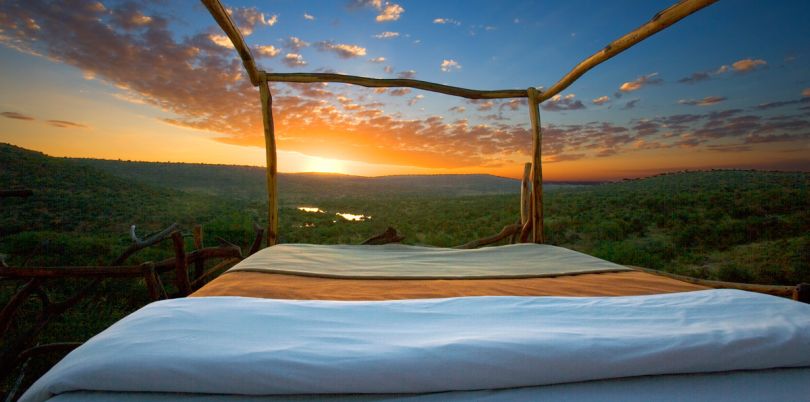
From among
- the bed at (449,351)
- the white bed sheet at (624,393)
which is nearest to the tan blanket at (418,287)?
the bed at (449,351)

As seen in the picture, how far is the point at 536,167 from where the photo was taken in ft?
13.8

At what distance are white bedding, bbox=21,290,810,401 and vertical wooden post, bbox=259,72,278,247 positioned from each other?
9.25 feet

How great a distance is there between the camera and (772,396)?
0.86 meters

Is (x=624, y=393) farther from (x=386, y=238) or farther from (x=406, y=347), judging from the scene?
(x=386, y=238)

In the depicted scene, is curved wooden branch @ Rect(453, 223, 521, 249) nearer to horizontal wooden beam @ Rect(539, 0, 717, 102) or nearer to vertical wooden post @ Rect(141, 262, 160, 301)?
horizontal wooden beam @ Rect(539, 0, 717, 102)

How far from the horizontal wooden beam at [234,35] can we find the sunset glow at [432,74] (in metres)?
0.23

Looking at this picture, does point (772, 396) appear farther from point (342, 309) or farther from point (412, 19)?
point (412, 19)

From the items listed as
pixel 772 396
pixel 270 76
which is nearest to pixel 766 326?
pixel 772 396

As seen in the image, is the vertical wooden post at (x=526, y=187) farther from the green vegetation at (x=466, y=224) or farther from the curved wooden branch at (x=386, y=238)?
the green vegetation at (x=466, y=224)

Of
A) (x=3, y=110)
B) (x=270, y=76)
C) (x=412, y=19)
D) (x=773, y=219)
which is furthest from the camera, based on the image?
(x=773, y=219)

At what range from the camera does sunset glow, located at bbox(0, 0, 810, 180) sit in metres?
4.99

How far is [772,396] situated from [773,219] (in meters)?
12.2

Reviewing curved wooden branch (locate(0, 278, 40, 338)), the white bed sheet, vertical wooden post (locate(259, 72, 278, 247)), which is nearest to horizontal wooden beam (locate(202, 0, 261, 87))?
vertical wooden post (locate(259, 72, 278, 247))

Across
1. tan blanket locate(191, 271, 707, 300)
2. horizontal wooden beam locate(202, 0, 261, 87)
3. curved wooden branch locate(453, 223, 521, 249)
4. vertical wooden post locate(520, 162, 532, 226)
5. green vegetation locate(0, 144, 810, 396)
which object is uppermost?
horizontal wooden beam locate(202, 0, 261, 87)
